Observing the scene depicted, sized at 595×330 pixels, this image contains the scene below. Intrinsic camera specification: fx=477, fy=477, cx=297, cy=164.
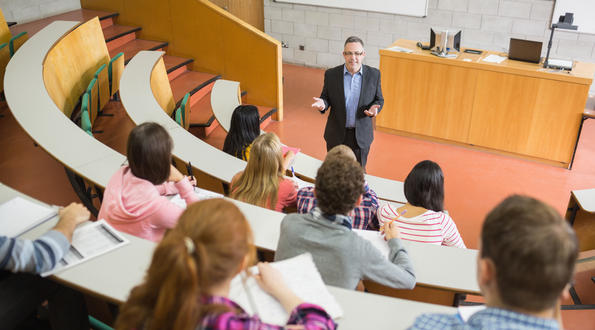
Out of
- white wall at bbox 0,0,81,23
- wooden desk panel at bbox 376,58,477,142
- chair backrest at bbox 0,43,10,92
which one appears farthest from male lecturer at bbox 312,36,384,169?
white wall at bbox 0,0,81,23

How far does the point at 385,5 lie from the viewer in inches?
301

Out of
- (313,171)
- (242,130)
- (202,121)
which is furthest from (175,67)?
(313,171)

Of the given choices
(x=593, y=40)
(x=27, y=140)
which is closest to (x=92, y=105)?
(x=27, y=140)

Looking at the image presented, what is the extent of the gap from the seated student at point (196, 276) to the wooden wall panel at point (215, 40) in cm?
518

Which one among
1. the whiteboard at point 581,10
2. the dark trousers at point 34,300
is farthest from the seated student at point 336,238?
the whiteboard at point 581,10

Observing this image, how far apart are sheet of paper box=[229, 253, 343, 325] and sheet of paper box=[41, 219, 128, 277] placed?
612mm

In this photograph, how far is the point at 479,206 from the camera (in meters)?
4.60

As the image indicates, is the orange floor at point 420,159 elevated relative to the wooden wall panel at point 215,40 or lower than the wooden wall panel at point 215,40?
lower

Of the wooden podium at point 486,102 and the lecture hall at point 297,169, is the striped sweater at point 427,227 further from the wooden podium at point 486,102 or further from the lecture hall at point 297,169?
the wooden podium at point 486,102

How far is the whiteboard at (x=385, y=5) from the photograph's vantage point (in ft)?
24.1

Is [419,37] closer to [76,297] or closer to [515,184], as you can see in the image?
[515,184]

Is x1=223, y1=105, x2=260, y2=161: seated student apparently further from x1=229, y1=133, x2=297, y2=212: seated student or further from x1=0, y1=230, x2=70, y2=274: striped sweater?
x1=0, y1=230, x2=70, y2=274: striped sweater

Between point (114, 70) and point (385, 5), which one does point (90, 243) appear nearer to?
point (114, 70)

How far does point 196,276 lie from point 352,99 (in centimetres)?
332
